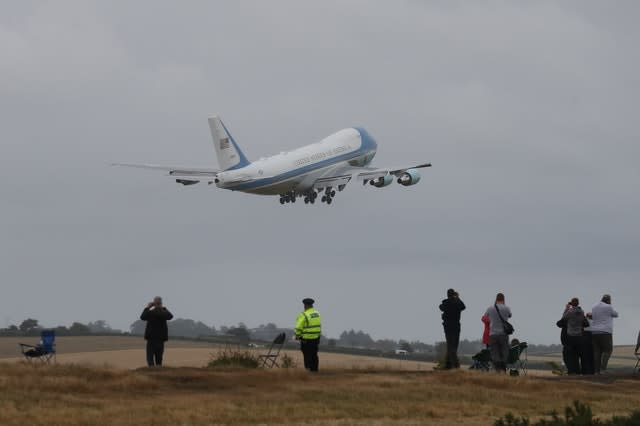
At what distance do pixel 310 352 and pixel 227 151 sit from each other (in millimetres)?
41991

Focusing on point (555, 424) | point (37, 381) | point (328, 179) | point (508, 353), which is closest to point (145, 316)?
point (37, 381)

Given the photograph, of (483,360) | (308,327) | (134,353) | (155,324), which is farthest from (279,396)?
(134,353)

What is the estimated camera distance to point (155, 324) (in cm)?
2997

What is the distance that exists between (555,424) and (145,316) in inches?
552

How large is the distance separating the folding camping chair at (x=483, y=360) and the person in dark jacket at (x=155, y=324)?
26.8 feet

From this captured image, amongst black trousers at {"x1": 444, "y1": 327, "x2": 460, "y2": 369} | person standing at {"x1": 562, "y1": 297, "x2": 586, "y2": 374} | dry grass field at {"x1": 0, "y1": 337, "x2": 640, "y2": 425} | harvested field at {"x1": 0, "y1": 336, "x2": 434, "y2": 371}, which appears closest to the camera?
dry grass field at {"x1": 0, "y1": 337, "x2": 640, "y2": 425}

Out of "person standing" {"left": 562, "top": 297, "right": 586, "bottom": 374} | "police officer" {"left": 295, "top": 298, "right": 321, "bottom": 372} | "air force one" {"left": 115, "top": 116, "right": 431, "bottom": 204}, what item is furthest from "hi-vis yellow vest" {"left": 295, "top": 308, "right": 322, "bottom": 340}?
"air force one" {"left": 115, "top": 116, "right": 431, "bottom": 204}

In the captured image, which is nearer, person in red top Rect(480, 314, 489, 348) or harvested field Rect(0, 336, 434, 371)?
person in red top Rect(480, 314, 489, 348)

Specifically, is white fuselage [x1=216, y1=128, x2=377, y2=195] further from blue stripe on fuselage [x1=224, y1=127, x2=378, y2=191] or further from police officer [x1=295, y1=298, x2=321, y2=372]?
police officer [x1=295, y1=298, x2=321, y2=372]

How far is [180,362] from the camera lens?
38.4m

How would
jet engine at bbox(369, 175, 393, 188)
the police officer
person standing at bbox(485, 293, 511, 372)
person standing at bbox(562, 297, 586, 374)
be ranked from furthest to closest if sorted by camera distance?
jet engine at bbox(369, 175, 393, 188) < person standing at bbox(562, 297, 586, 374) < person standing at bbox(485, 293, 511, 372) < the police officer

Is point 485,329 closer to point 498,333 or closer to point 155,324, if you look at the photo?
point 498,333

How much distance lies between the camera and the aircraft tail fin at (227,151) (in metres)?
70.4

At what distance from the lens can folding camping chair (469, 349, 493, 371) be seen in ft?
107
